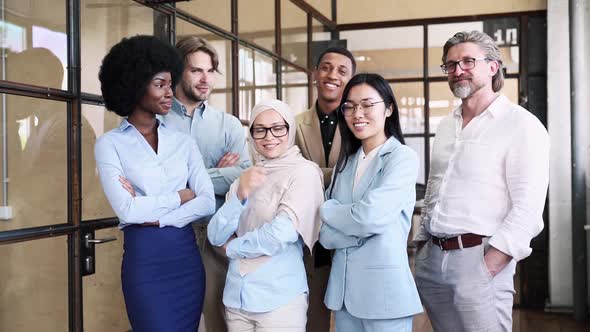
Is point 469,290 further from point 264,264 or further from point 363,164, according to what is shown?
point 264,264

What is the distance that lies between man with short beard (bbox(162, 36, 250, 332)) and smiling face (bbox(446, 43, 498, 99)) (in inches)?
35.5

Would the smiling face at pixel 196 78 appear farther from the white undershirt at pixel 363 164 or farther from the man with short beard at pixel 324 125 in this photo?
the white undershirt at pixel 363 164

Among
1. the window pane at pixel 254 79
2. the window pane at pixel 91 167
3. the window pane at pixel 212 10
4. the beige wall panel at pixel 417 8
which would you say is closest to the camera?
the window pane at pixel 91 167

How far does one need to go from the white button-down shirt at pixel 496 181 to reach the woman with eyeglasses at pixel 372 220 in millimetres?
306

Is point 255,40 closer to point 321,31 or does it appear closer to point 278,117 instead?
point 321,31

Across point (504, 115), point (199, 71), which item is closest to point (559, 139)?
point (504, 115)

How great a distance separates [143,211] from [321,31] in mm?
4594

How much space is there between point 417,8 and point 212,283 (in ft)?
15.2

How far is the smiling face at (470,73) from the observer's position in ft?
7.48

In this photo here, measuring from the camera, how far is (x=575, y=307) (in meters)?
5.43

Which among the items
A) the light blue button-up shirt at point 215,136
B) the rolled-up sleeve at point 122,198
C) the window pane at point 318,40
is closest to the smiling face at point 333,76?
the light blue button-up shirt at point 215,136

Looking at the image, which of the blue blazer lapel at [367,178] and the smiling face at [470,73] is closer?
the blue blazer lapel at [367,178]

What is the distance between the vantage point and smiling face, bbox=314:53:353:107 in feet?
8.56

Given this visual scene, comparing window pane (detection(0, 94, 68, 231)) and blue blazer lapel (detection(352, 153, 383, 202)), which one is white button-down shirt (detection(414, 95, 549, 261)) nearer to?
blue blazer lapel (detection(352, 153, 383, 202))
